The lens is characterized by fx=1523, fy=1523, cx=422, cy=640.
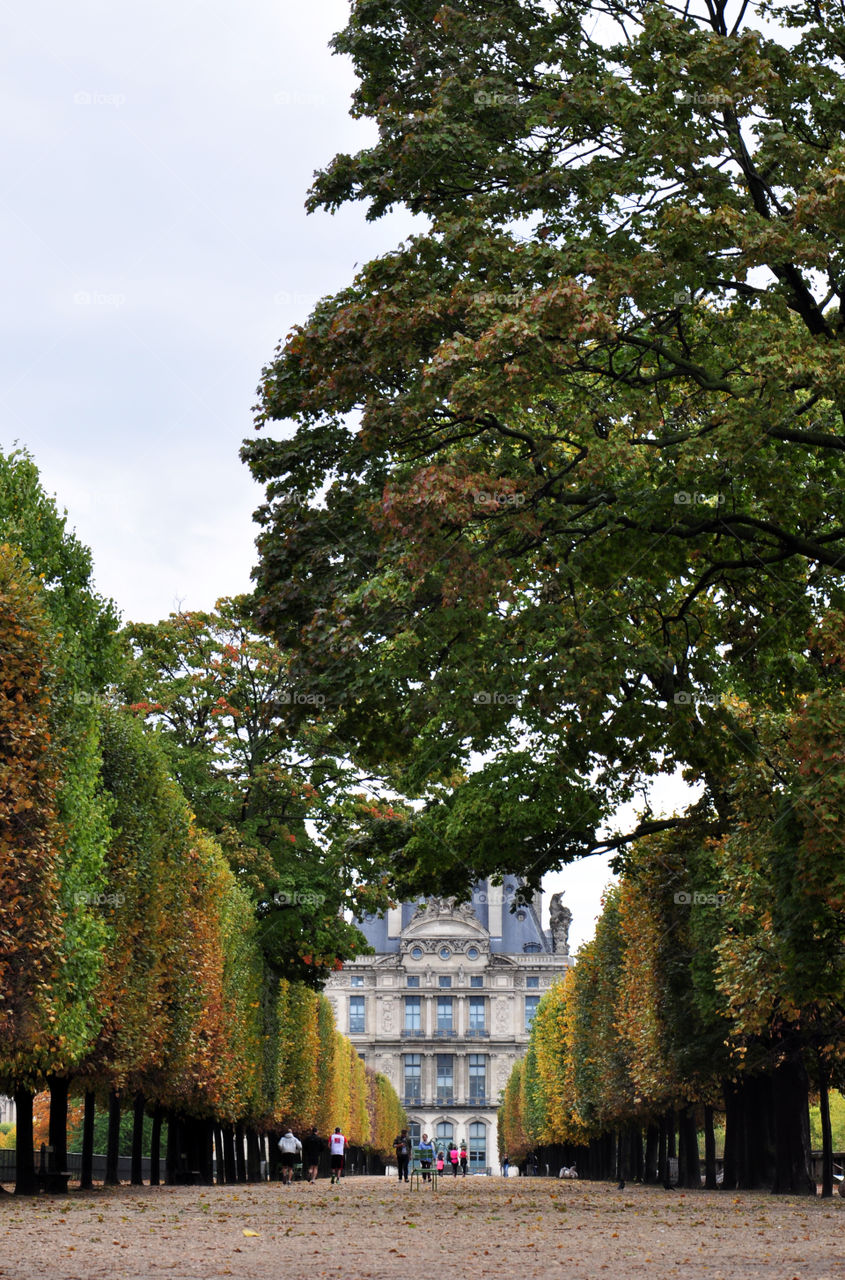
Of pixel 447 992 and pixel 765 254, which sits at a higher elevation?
pixel 765 254

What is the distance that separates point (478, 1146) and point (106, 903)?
13521cm

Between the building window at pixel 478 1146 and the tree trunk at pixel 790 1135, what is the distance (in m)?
126

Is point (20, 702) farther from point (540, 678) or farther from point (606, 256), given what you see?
point (606, 256)

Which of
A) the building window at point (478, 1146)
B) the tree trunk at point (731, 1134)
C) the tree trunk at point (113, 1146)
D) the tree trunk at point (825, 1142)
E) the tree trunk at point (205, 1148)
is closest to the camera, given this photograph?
the tree trunk at point (825, 1142)

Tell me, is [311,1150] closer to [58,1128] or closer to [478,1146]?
[58,1128]

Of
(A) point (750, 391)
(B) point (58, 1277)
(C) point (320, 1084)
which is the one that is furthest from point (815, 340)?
(C) point (320, 1084)

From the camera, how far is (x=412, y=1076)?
6240 inches

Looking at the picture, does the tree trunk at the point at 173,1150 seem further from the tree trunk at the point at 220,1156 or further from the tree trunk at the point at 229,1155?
the tree trunk at the point at 229,1155

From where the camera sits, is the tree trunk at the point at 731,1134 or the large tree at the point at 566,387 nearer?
the large tree at the point at 566,387

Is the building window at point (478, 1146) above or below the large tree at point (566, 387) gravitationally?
below

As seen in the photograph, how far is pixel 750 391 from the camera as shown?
1614 centimetres

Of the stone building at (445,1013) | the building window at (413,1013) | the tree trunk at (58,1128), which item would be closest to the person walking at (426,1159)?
the stone building at (445,1013)

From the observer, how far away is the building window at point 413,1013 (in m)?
160

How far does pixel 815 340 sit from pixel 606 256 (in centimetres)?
237
